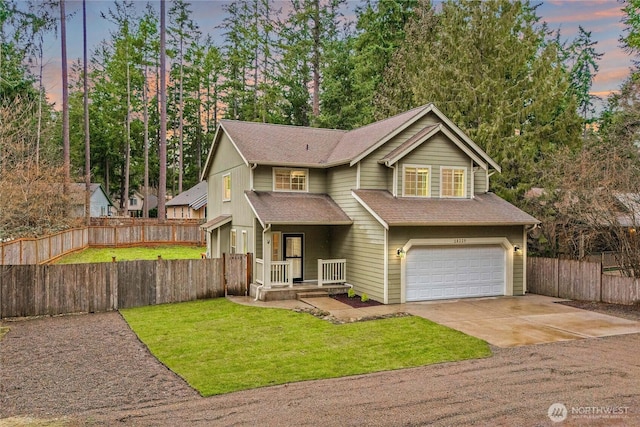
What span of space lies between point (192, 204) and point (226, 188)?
18.6m

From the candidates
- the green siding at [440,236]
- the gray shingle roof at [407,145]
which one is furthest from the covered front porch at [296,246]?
the gray shingle roof at [407,145]

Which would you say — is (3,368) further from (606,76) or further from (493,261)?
(606,76)

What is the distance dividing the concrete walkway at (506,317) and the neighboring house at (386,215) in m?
0.95

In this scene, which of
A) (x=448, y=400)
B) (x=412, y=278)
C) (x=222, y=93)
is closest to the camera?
(x=448, y=400)

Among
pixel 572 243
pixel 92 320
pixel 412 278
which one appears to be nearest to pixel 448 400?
pixel 412 278

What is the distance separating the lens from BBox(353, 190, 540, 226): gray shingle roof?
583 inches

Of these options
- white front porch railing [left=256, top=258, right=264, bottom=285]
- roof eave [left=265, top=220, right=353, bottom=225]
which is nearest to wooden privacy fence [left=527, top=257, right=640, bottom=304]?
roof eave [left=265, top=220, right=353, bottom=225]

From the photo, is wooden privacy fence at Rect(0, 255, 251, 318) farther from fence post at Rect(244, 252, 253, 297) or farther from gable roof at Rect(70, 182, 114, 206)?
gable roof at Rect(70, 182, 114, 206)

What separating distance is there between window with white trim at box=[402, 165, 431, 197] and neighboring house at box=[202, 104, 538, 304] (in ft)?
0.12

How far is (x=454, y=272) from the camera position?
52.0 ft

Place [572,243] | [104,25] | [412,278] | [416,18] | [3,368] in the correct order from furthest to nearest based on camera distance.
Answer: [104,25], [416,18], [572,243], [412,278], [3,368]

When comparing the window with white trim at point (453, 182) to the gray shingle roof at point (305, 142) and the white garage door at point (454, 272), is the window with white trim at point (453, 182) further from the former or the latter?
the gray shingle roof at point (305, 142)

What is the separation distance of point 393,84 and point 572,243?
58.3ft

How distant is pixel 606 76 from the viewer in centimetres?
3241
